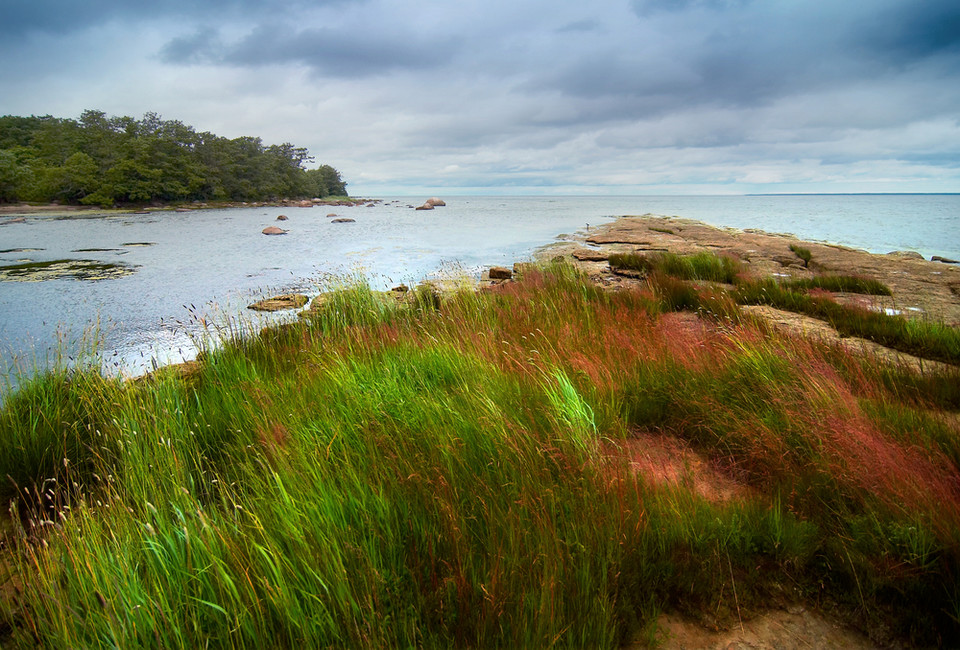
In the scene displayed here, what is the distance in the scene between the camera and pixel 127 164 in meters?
55.7

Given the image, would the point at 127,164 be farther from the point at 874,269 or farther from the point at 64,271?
the point at 874,269

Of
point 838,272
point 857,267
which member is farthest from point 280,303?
point 857,267

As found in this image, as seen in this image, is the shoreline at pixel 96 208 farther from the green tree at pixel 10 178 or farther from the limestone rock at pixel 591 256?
the limestone rock at pixel 591 256

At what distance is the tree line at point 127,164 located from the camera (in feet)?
174

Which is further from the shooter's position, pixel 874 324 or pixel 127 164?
pixel 127 164

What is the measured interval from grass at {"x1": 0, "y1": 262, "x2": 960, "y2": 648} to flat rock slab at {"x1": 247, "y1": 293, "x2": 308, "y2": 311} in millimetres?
6053

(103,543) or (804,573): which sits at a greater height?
(103,543)

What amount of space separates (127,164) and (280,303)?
6400cm

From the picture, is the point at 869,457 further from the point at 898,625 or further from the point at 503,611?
the point at 503,611

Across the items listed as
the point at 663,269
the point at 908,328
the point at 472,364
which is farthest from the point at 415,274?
the point at 908,328

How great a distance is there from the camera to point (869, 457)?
2541 millimetres

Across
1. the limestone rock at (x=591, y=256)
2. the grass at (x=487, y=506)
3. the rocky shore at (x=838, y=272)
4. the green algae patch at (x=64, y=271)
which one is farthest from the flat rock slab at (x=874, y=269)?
the green algae patch at (x=64, y=271)

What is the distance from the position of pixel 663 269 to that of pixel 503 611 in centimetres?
1099

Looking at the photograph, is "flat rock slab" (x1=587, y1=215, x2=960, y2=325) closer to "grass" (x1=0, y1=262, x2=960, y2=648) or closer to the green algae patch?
"grass" (x1=0, y1=262, x2=960, y2=648)
